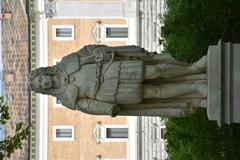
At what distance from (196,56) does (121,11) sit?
10.8m

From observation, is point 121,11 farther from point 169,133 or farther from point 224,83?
point 224,83

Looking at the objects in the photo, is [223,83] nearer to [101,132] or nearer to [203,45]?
[203,45]

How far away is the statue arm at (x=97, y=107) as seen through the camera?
1178 cm

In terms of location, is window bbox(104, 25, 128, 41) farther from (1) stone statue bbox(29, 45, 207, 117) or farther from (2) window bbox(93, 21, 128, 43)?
(1) stone statue bbox(29, 45, 207, 117)


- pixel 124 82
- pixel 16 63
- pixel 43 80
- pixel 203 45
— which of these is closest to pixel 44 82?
pixel 43 80

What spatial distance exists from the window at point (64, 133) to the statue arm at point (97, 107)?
17087 mm

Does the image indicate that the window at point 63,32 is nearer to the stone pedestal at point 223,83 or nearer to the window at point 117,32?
the window at point 117,32

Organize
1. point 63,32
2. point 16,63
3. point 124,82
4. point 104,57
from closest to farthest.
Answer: point 124,82 < point 104,57 < point 63,32 < point 16,63

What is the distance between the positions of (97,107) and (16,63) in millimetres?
19429

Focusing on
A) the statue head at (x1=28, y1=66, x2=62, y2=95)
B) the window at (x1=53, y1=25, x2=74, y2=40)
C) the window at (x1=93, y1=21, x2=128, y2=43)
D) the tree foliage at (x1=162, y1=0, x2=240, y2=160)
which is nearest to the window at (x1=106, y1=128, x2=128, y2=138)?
the window at (x1=93, y1=21, x2=128, y2=43)

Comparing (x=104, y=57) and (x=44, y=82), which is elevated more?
(x=104, y=57)

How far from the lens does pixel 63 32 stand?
94.8ft

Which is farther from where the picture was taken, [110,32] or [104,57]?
[110,32]

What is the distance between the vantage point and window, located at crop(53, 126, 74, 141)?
94.9ft
